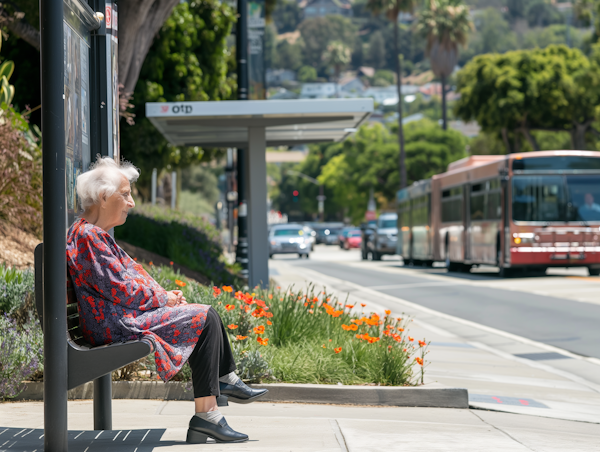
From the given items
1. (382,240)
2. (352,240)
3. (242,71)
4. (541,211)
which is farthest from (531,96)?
(242,71)

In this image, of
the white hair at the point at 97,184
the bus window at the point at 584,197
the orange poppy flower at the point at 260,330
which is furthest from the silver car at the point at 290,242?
the white hair at the point at 97,184

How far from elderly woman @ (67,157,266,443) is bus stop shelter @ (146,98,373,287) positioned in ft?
23.6

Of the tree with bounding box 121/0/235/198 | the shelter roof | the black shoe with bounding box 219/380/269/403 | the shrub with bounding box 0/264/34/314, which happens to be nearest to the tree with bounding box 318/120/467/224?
the tree with bounding box 121/0/235/198

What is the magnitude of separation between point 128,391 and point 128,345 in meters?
2.00

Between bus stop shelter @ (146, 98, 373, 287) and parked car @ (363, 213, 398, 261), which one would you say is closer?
bus stop shelter @ (146, 98, 373, 287)

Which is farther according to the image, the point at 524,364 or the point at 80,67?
the point at 524,364

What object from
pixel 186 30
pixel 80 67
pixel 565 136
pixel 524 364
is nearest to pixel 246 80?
pixel 186 30

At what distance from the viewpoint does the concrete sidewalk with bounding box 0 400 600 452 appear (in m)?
4.54

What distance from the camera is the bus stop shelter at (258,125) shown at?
11711 mm

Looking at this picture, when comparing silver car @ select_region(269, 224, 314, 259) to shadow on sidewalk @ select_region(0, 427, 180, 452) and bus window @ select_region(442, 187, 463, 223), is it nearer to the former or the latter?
bus window @ select_region(442, 187, 463, 223)

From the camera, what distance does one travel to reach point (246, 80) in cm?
1788

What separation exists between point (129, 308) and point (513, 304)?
11.3 meters

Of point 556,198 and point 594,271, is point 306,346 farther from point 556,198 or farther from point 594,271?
point 594,271

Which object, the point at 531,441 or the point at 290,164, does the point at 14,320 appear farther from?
the point at 290,164
